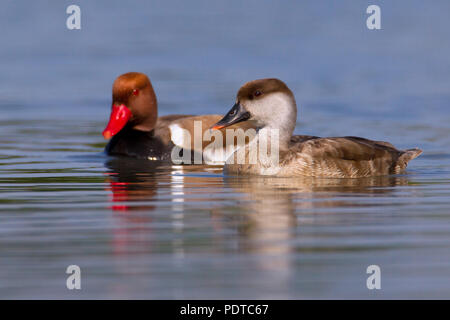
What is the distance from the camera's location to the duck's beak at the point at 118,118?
13008 mm

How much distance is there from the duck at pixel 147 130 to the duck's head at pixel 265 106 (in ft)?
7.54

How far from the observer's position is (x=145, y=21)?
91.5 feet

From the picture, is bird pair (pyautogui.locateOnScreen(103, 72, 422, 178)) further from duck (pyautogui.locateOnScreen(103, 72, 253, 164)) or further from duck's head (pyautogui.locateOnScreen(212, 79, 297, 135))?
duck (pyautogui.locateOnScreen(103, 72, 253, 164))

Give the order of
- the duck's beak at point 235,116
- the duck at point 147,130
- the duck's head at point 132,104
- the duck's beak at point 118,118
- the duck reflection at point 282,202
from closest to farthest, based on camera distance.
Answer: the duck reflection at point 282,202 < the duck's beak at point 235,116 < the duck at point 147,130 < the duck's beak at point 118,118 < the duck's head at point 132,104

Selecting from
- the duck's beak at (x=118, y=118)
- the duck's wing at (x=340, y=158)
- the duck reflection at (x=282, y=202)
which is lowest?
the duck reflection at (x=282, y=202)

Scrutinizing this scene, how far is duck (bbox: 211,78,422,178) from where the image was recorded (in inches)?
407

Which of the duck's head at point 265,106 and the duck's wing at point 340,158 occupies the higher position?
the duck's head at point 265,106

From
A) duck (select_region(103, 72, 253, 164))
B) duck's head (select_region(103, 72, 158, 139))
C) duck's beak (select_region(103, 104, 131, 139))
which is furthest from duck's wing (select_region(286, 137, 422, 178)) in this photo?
duck's head (select_region(103, 72, 158, 139))

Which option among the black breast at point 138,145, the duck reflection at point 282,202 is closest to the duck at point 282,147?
the duck reflection at point 282,202

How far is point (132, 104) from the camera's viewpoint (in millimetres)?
13367

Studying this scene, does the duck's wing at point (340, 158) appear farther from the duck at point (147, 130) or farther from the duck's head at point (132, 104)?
the duck's head at point (132, 104)

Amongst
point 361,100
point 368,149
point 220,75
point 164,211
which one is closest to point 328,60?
point 220,75
